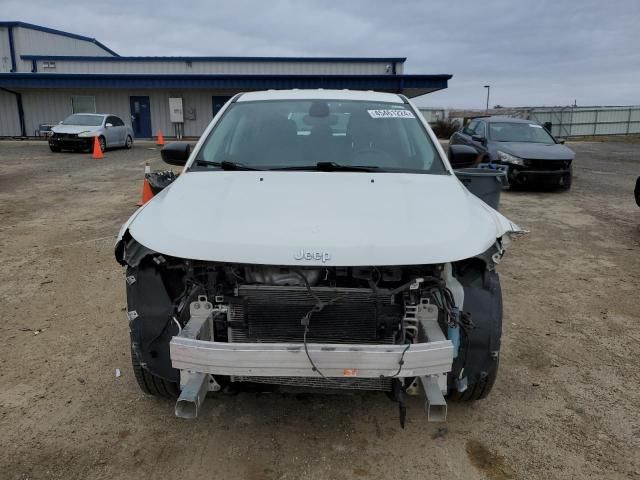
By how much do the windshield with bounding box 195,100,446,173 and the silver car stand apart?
18.2m

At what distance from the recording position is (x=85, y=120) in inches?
826

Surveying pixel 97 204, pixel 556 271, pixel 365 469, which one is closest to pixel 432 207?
pixel 365 469

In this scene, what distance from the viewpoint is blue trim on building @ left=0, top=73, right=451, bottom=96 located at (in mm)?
27750

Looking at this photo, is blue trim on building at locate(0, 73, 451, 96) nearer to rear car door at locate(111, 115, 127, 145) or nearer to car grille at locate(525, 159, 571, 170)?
rear car door at locate(111, 115, 127, 145)

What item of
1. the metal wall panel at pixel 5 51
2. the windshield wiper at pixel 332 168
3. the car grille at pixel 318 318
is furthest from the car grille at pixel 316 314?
the metal wall panel at pixel 5 51

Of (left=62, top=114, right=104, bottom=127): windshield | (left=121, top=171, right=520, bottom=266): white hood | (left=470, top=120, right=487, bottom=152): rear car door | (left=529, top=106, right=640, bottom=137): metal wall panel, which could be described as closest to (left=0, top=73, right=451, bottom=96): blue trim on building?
(left=62, top=114, right=104, bottom=127): windshield

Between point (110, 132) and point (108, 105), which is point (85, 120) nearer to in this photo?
point (110, 132)

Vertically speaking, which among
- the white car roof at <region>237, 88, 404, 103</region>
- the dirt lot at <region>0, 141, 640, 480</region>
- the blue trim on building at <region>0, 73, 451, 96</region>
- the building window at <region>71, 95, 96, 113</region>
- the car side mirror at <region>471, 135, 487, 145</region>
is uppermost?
the blue trim on building at <region>0, 73, 451, 96</region>

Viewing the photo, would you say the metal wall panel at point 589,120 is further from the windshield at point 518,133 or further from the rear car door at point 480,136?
the windshield at point 518,133

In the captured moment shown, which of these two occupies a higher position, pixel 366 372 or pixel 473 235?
pixel 473 235

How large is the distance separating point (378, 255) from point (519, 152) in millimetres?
10127

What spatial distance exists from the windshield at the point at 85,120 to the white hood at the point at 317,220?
785 inches

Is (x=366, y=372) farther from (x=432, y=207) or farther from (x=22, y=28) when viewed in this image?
(x=22, y=28)

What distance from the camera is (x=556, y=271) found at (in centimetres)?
610
